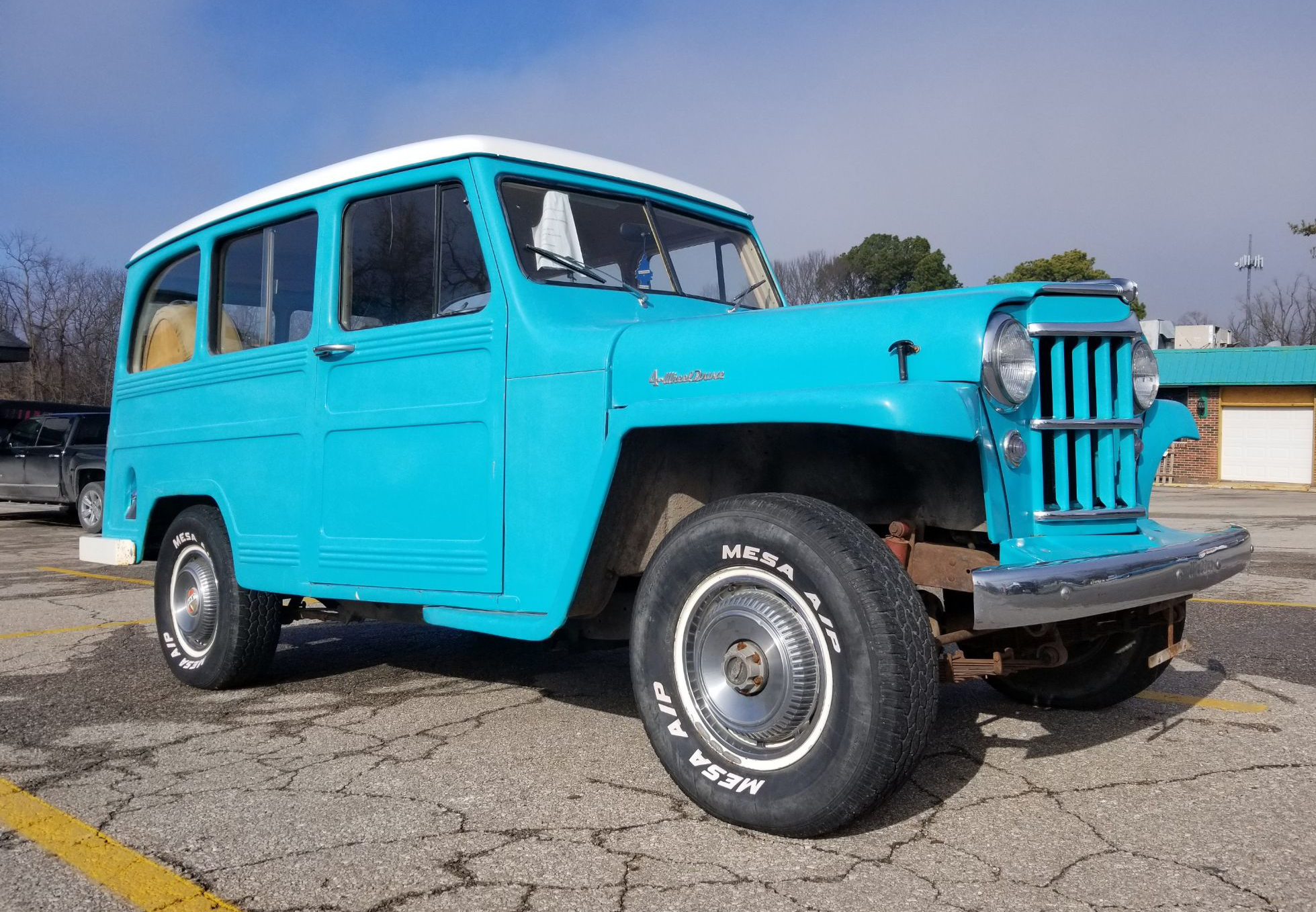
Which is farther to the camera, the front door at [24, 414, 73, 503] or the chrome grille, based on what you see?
the front door at [24, 414, 73, 503]

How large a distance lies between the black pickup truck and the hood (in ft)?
45.6

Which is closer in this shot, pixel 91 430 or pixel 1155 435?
pixel 1155 435

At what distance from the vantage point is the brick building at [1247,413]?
94.0 feet

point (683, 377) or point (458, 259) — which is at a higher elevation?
point (458, 259)

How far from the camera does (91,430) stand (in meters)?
16.1

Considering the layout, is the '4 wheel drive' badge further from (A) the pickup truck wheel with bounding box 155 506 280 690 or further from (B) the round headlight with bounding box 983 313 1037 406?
(A) the pickup truck wheel with bounding box 155 506 280 690

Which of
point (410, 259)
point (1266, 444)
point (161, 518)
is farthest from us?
point (1266, 444)

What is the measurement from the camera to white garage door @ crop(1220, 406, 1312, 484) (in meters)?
28.9

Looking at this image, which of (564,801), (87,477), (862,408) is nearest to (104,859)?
(564,801)

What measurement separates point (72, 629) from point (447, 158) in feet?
15.2

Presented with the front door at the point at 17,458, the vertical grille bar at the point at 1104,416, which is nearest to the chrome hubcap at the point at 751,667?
the vertical grille bar at the point at 1104,416

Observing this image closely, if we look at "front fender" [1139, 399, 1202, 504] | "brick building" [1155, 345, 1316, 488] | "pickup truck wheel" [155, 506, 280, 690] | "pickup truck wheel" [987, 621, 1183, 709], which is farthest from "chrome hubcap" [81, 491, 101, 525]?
"brick building" [1155, 345, 1316, 488]

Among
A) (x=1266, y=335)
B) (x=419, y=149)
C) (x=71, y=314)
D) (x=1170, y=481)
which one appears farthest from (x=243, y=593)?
(x=1266, y=335)

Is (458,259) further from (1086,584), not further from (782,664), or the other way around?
(1086,584)
